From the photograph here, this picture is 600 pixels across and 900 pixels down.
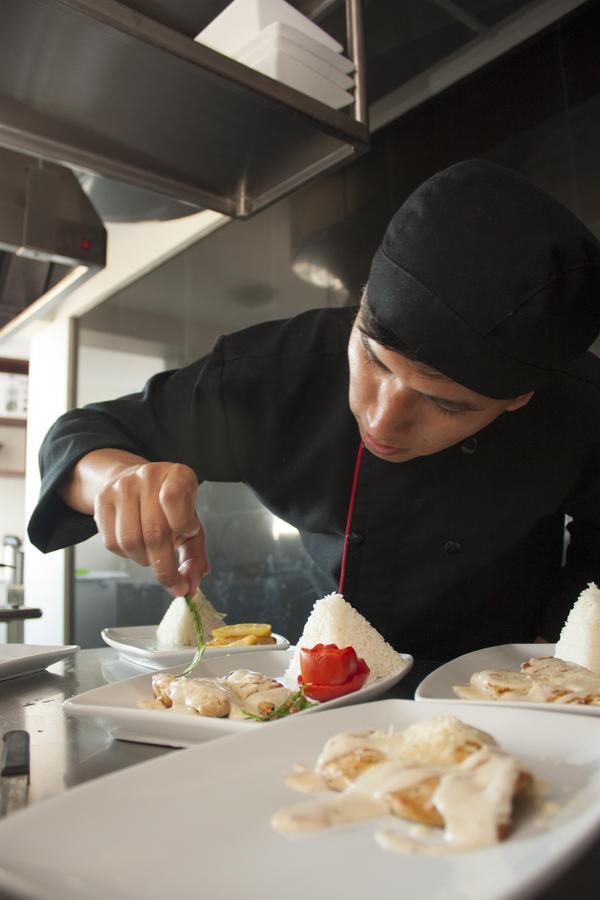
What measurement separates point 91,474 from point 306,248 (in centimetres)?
231

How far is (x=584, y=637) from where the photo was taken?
3.12 feet

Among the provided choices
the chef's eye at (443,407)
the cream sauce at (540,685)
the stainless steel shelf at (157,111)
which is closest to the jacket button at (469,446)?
the chef's eye at (443,407)

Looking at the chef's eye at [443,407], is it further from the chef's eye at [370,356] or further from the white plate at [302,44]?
the white plate at [302,44]

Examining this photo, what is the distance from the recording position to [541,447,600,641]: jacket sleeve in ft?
4.69

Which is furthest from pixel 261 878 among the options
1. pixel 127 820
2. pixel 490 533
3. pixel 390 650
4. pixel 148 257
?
pixel 148 257

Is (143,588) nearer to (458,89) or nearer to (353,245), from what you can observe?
(353,245)

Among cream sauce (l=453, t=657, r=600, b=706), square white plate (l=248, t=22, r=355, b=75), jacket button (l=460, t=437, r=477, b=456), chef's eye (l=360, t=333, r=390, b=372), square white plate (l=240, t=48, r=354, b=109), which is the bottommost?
cream sauce (l=453, t=657, r=600, b=706)

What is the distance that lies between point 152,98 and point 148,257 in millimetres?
3064

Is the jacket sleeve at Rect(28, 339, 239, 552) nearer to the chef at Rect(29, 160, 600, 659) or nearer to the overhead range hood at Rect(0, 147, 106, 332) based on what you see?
the chef at Rect(29, 160, 600, 659)

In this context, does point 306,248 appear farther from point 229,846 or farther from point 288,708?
point 229,846

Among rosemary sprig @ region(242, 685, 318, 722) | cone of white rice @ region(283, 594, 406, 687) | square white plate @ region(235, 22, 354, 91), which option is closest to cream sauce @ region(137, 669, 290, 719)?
rosemary sprig @ region(242, 685, 318, 722)

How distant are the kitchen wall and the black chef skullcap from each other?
884mm

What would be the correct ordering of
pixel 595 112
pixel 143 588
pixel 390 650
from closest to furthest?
1. pixel 390 650
2. pixel 595 112
3. pixel 143 588

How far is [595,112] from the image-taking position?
7.16ft
